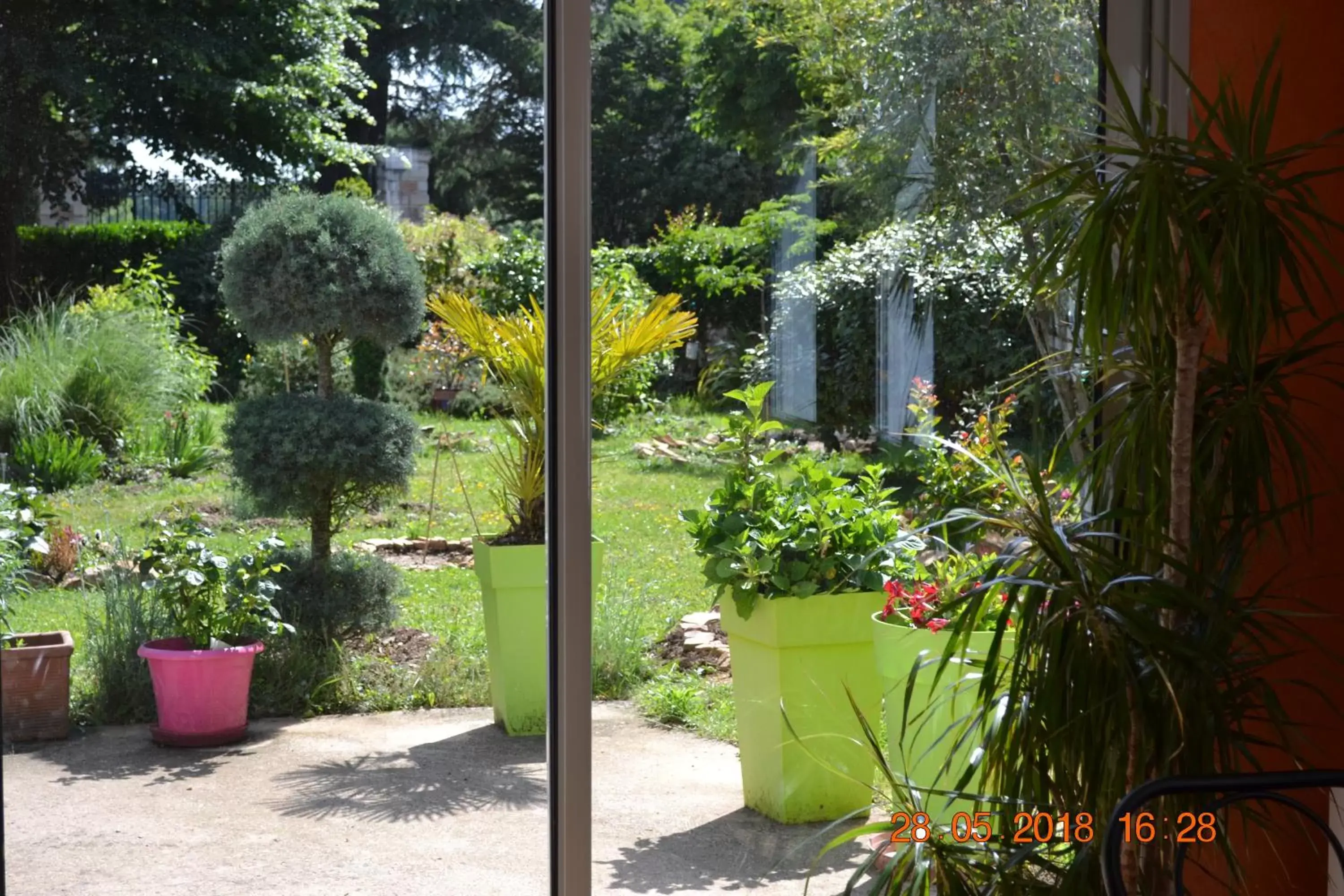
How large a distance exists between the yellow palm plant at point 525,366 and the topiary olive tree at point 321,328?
0.37 feet

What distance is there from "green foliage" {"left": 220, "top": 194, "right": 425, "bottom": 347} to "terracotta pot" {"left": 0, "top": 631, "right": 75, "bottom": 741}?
2.12ft

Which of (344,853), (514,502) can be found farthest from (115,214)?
(344,853)

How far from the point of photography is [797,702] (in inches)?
93.9

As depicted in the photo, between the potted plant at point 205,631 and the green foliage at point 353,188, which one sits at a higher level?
the green foliage at point 353,188

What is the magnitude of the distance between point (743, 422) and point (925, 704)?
0.66 metres

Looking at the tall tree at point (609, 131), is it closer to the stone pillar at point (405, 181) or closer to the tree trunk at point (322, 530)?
the stone pillar at point (405, 181)

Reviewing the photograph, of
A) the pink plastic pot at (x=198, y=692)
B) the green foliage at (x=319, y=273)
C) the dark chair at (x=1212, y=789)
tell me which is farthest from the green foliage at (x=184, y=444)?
the dark chair at (x=1212, y=789)

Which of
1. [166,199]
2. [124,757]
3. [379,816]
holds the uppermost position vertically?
[166,199]

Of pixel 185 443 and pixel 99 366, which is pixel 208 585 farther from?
pixel 99 366

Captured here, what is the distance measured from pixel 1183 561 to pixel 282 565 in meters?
1.60

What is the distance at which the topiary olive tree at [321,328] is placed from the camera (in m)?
2.19

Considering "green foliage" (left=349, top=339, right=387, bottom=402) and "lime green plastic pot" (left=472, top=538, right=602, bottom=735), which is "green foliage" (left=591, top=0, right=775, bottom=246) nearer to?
"green foliage" (left=349, top=339, right=387, bottom=402)

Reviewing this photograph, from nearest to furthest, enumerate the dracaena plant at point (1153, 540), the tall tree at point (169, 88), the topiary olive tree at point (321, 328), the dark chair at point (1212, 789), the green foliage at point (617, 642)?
the dark chair at point (1212, 789), the dracaena plant at point (1153, 540), the tall tree at point (169, 88), the topiary olive tree at point (321, 328), the green foliage at point (617, 642)

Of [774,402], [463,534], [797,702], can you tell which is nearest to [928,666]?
[797,702]
